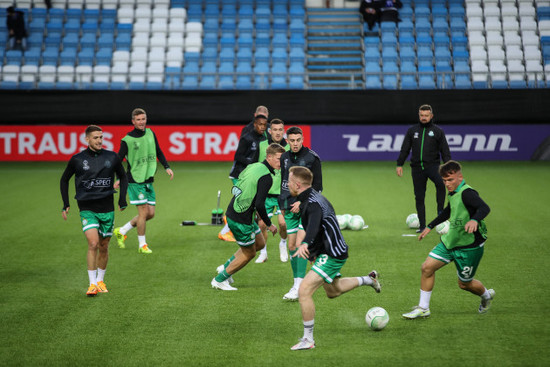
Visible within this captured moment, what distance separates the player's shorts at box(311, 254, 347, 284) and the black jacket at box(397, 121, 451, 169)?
5986 millimetres

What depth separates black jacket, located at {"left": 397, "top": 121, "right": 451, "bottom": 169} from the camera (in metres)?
12.6

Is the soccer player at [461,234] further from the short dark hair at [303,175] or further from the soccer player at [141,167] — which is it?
the soccer player at [141,167]

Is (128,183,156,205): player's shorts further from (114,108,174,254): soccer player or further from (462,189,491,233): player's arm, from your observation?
(462,189,491,233): player's arm

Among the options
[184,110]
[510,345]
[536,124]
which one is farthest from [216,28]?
[510,345]

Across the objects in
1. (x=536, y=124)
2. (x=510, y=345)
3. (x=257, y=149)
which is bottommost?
(x=510, y=345)

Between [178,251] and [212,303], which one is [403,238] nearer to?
[178,251]

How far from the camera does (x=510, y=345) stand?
6.81m

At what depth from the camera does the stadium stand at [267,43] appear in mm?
26406

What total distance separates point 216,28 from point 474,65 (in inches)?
412

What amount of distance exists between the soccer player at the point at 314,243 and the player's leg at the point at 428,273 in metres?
1.18

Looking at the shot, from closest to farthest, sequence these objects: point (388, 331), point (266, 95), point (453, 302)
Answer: point (388, 331) < point (453, 302) < point (266, 95)

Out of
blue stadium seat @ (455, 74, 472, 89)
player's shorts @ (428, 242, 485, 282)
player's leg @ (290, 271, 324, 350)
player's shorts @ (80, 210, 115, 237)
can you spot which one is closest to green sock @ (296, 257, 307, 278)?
player's leg @ (290, 271, 324, 350)

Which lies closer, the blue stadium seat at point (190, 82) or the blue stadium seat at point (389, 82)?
the blue stadium seat at point (190, 82)

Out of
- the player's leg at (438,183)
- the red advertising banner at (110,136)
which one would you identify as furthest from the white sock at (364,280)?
the red advertising banner at (110,136)
